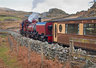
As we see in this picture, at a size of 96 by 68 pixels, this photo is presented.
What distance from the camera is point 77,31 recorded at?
565 inches

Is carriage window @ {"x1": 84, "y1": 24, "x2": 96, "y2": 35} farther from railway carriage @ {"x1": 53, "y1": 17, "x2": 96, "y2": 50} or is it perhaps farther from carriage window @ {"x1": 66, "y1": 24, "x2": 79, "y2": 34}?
carriage window @ {"x1": 66, "y1": 24, "x2": 79, "y2": 34}

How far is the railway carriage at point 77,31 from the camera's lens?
12.6m

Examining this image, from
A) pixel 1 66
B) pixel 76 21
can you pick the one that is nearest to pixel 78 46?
pixel 76 21

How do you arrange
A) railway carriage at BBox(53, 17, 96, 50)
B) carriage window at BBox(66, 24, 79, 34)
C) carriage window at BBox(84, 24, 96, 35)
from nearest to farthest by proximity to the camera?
1. carriage window at BBox(84, 24, 96, 35)
2. railway carriage at BBox(53, 17, 96, 50)
3. carriage window at BBox(66, 24, 79, 34)

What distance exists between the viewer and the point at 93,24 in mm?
12391

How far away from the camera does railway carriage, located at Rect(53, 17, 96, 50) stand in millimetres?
12555

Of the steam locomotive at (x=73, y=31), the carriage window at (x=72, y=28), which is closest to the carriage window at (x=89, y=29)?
the steam locomotive at (x=73, y=31)

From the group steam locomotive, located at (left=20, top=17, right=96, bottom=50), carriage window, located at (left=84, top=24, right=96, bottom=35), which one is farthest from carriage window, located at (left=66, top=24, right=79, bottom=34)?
carriage window, located at (left=84, top=24, right=96, bottom=35)

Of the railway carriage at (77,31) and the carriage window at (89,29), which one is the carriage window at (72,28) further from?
the carriage window at (89,29)

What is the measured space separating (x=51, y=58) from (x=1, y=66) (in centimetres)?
417

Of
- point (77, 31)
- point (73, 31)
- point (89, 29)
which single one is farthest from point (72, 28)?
point (89, 29)

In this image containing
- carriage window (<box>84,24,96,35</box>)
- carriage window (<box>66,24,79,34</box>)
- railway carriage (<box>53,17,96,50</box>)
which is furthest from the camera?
carriage window (<box>66,24,79,34</box>)

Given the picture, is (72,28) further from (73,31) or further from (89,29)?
(89,29)

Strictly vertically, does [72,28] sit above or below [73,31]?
above
